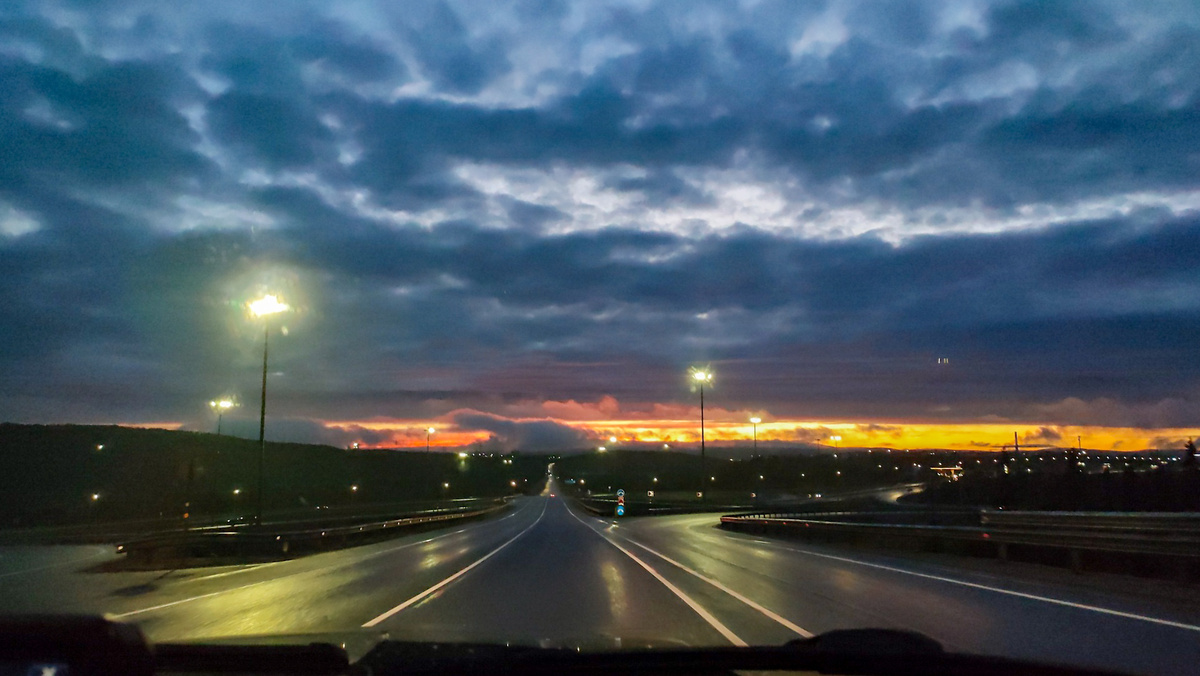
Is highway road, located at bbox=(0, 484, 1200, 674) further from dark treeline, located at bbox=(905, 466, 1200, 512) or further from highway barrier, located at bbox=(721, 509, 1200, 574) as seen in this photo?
dark treeline, located at bbox=(905, 466, 1200, 512)

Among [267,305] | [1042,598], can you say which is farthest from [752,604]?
[267,305]

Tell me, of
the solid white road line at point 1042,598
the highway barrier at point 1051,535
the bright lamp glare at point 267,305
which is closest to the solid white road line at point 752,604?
the solid white road line at point 1042,598

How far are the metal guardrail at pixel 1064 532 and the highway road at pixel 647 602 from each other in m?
1.24

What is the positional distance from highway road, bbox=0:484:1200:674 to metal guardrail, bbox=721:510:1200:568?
4.07 feet

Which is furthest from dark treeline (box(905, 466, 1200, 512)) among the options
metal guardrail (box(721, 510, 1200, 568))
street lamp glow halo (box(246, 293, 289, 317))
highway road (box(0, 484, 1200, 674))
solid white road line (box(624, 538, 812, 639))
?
street lamp glow halo (box(246, 293, 289, 317))

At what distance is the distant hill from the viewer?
76.3 meters

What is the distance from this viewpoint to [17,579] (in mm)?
22156

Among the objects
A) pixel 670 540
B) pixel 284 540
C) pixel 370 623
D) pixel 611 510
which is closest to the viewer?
pixel 370 623

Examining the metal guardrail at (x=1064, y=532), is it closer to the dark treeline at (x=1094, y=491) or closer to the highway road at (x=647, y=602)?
the highway road at (x=647, y=602)

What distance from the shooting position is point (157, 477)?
108812mm

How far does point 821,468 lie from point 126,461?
13408 cm

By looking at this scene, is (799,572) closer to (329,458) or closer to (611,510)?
(611,510)


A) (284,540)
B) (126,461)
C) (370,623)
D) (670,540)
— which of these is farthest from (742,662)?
(126,461)

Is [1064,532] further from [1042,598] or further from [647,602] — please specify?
[647,602]
